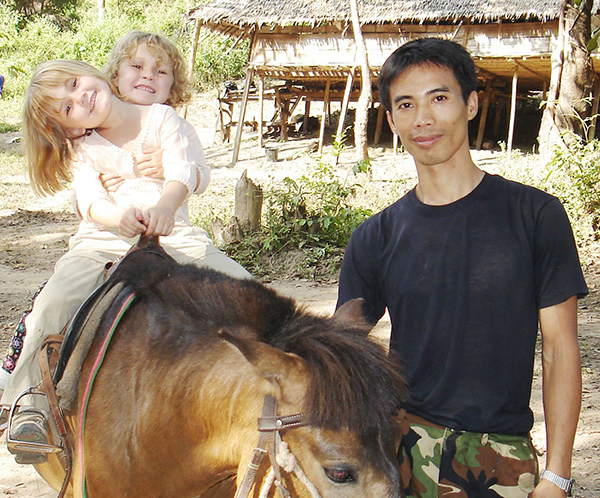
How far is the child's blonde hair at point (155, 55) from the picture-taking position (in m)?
3.26

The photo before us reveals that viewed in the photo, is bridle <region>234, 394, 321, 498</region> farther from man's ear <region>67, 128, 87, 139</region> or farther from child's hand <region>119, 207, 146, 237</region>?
man's ear <region>67, 128, 87, 139</region>

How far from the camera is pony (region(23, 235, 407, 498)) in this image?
1479 mm

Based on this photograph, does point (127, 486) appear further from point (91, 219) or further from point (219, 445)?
point (91, 219)

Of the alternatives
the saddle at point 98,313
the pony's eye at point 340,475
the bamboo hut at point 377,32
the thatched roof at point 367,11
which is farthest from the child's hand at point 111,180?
the thatched roof at point 367,11

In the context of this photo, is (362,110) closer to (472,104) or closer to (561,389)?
(472,104)

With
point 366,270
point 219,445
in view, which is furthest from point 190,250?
point 219,445

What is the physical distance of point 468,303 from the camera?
187cm

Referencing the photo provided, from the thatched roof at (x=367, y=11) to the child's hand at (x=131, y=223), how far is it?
14411mm

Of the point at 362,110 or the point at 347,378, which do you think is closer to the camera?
the point at 347,378

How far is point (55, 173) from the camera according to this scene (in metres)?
2.70

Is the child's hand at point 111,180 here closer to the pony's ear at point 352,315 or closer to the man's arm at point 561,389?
the pony's ear at point 352,315

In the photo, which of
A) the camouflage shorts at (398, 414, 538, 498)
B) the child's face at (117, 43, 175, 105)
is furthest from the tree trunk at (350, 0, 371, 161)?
the camouflage shorts at (398, 414, 538, 498)

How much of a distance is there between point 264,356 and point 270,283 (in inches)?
230

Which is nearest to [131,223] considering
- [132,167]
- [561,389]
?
[132,167]
